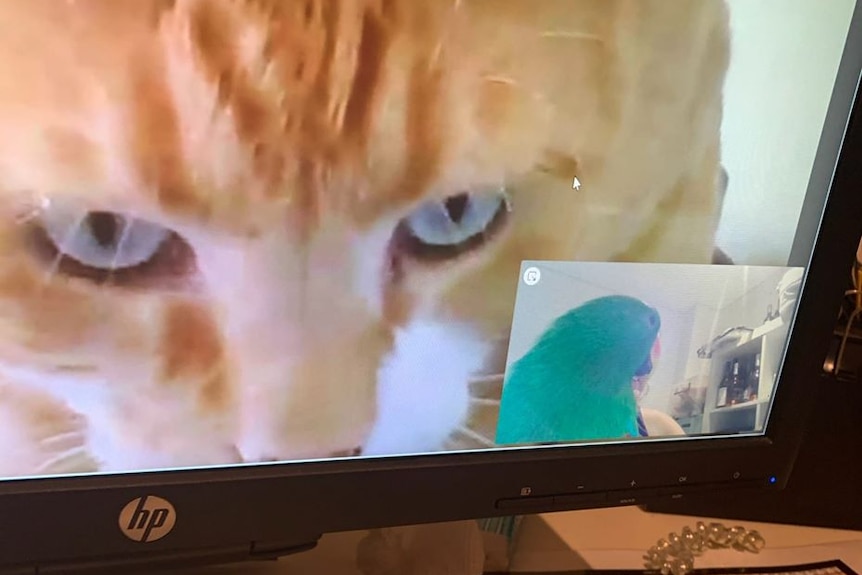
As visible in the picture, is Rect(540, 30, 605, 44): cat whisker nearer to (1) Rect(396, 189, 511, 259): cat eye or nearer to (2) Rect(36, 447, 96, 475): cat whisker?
(1) Rect(396, 189, 511, 259): cat eye

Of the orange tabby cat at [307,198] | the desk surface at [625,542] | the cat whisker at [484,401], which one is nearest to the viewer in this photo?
the orange tabby cat at [307,198]

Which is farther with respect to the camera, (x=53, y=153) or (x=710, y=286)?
(x=710, y=286)

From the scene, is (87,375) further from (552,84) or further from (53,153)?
(552,84)

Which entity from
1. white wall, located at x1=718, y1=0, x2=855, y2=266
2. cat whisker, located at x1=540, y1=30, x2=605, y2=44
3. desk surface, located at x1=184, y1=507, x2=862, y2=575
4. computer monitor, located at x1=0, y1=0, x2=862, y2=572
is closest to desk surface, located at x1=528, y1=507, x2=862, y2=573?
desk surface, located at x1=184, y1=507, x2=862, y2=575

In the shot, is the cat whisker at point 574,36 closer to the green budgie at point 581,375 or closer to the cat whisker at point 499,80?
the cat whisker at point 499,80

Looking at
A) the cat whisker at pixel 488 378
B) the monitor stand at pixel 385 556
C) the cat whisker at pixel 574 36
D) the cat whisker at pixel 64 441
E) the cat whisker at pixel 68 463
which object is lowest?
the monitor stand at pixel 385 556

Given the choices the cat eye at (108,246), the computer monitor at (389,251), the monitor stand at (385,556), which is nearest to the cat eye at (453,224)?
the computer monitor at (389,251)

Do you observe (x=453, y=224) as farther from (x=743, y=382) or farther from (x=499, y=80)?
(x=743, y=382)

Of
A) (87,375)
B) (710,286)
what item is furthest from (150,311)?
(710,286)
